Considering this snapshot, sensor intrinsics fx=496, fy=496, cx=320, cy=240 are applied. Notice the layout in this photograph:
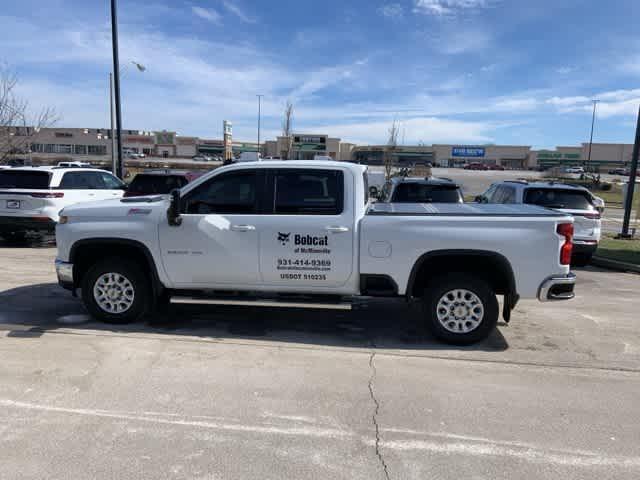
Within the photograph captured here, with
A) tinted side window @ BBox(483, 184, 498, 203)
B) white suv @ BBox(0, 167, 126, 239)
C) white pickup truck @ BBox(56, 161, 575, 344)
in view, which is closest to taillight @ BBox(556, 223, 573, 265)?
white pickup truck @ BBox(56, 161, 575, 344)

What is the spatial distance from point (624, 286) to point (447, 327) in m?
5.11

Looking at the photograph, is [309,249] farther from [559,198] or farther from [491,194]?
[491,194]

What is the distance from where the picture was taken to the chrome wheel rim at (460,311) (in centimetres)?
515

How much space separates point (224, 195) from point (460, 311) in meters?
2.81

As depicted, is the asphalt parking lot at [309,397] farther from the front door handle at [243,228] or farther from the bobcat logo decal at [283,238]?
the front door handle at [243,228]

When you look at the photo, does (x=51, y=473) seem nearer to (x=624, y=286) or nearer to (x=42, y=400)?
(x=42, y=400)

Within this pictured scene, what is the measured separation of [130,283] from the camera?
18.5 ft

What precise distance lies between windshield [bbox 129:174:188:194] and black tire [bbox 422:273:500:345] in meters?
7.53

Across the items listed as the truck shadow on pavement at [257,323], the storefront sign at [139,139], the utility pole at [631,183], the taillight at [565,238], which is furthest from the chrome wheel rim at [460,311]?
the storefront sign at [139,139]

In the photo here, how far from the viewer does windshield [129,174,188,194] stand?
36.4 ft

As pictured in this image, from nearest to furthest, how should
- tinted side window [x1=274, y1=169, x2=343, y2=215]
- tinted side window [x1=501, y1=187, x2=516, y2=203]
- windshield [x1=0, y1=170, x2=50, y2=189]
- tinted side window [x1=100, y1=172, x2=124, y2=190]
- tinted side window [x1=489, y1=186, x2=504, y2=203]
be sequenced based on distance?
tinted side window [x1=274, y1=169, x2=343, y2=215] → tinted side window [x1=501, y1=187, x2=516, y2=203] → windshield [x1=0, y1=170, x2=50, y2=189] → tinted side window [x1=489, y1=186, x2=504, y2=203] → tinted side window [x1=100, y1=172, x2=124, y2=190]

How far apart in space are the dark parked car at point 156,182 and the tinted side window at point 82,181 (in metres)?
1.16

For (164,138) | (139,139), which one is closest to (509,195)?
(164,138)

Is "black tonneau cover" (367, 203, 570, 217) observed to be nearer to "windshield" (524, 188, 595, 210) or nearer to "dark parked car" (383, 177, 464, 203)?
"dark parked car" (383, 177, 464, 203)
